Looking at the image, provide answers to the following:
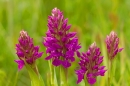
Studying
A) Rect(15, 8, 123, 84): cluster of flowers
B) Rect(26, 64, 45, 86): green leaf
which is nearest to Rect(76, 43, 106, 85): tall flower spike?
Rect(15, 8, 123, 84): cluster of flowers

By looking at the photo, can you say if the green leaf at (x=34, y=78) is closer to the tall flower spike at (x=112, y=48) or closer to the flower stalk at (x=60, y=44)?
the flower stalk at (x=60, y=44)

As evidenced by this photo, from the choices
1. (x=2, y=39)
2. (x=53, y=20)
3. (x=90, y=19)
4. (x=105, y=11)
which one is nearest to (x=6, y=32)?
(x=2, y=39)

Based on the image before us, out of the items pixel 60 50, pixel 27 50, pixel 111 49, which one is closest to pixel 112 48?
pixel 111 49

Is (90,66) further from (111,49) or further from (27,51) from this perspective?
(27,51)

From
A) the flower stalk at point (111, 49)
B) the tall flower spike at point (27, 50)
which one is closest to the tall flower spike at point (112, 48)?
the flower stalk at point (111, 49)

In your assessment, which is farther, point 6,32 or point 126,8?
point 126,8

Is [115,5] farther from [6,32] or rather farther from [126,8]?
[6,32]
